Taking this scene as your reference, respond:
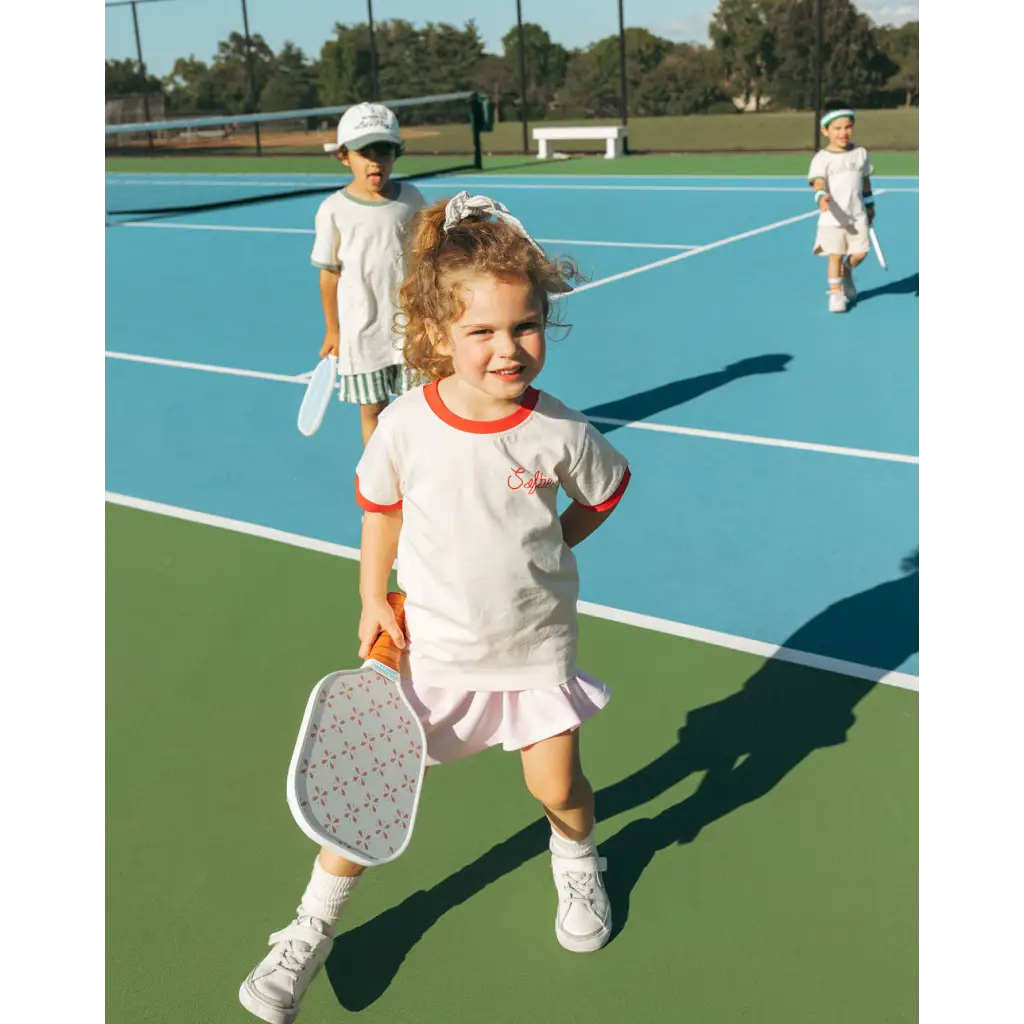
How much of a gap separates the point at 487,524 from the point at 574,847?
0.90 m

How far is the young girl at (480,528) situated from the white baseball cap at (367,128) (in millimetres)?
2984

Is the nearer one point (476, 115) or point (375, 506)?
point (375, 506)

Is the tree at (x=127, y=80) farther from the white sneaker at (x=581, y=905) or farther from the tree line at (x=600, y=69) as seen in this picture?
the white sneaker at (x=581, y=905)

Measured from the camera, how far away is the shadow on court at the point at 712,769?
3.18 meters

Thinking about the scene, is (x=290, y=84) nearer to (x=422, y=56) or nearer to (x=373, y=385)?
(x=422, y=56)

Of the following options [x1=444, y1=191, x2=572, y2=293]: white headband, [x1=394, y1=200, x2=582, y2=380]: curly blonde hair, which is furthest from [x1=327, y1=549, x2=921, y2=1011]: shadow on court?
[x1=444, y1=191, x2=572, y2=293]: white headband

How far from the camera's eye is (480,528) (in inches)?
112

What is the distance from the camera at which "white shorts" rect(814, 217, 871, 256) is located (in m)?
9.93

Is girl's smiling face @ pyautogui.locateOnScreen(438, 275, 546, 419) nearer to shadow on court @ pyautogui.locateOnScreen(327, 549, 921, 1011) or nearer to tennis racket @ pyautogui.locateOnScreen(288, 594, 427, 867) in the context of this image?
tennis racket @ pyautogui.locateOnScreen(288, 594, 427, 867)

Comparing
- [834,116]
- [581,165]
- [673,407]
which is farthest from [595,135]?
[673,407]

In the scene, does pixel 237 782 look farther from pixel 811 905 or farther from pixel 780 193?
pixel 780 193

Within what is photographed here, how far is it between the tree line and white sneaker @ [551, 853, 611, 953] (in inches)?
1550
